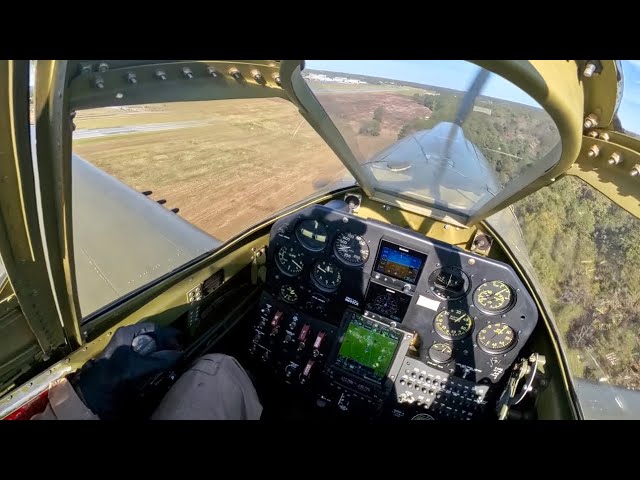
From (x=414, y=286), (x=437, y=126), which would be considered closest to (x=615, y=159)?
(x=437, y=126)

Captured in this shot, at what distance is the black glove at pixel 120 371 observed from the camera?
1.54 m

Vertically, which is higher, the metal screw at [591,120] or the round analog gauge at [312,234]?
the metal screw at [591,120]

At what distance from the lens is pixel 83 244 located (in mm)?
2594

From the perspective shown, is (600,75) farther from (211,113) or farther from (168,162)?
(211,113)

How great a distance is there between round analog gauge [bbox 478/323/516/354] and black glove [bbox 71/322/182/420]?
1740 mm

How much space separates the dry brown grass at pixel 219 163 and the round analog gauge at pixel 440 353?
3.76 m

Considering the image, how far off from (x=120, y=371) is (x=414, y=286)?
1.62 m

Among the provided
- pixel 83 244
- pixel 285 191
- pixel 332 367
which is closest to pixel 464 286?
pixel 332 367

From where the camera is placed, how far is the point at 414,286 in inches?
96.0

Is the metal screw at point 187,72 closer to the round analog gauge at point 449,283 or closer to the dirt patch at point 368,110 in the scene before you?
the dirt patch at point 368,110

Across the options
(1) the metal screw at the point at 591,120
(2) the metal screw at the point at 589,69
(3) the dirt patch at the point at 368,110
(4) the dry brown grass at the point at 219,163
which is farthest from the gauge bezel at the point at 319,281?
(4) the dry brown grass at the point at 219,163

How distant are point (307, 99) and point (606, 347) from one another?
4403 mm

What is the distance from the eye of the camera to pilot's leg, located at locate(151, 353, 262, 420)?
134 centimetres

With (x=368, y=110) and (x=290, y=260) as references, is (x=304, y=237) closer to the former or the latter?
(x=290, y=260)
